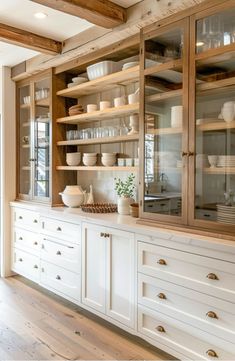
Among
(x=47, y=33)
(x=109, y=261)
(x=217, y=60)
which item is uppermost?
(x=47, y=33)

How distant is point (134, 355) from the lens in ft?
8.06

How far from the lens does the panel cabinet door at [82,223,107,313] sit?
2.83m

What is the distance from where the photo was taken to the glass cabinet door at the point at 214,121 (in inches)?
83.4

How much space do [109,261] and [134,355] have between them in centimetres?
72

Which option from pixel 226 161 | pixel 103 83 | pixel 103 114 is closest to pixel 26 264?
pixel 103 114

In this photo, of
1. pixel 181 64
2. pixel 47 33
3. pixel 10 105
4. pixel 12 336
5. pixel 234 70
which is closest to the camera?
pixel 234 70

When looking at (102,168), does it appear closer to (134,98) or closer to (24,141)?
(134,98)

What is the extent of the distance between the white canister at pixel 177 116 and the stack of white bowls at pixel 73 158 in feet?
4.91

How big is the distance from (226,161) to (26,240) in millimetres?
2620

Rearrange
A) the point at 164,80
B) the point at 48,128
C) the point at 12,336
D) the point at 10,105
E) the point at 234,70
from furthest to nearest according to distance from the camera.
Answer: the point at 10,105 < the point at 48,128 < the point at 12,336 < the point at 164,80 < the point at 234,70

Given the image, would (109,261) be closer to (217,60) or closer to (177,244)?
(177,244)

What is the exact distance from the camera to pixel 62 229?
10.7 ft

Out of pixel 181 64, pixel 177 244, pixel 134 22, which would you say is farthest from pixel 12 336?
pixel 134 22

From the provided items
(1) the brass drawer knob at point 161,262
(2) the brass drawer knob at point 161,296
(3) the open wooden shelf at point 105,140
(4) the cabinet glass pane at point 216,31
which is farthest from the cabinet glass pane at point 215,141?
(3) the open wooden shelf at point 105,140
